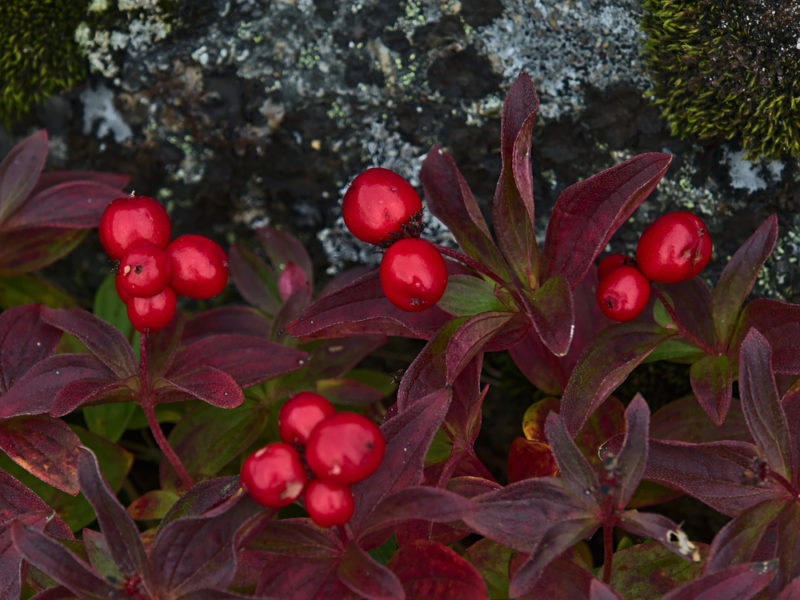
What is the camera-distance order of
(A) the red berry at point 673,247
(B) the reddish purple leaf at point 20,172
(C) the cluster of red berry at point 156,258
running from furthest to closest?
1. (B) the reddish purple leaf at point 20,172
2. (A) the red berry at point 673,247
3. (C) the cluster of red berry at point 156,258

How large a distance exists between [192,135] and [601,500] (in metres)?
1.88

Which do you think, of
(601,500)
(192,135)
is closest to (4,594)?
(601,500)

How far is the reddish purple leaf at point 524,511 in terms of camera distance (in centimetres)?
181

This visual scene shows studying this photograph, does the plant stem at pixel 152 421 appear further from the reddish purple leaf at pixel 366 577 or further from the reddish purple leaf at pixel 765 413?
the reddish purple leaf at pixel 765 413

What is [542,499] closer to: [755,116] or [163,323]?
[163,323]

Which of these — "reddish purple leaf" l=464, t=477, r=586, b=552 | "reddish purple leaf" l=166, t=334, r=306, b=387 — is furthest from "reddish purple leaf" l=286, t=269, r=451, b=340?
"reddish purple leaf" l=464, t=477, r=586, b=552

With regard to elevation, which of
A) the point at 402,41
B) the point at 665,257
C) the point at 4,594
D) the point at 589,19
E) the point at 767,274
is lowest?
the point at 4,594

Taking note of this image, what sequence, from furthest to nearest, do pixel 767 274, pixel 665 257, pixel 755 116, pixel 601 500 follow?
pixel 767 274 → pixel 755 116 → pixel 665 257 → pixel 601 500

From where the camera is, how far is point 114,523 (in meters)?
1.77

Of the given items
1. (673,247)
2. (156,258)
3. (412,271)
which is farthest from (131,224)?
(673,247)

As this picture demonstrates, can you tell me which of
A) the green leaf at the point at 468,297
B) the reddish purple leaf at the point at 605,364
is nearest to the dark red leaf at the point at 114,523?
the green leaf at the point at 468,297

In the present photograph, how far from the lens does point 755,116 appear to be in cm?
233

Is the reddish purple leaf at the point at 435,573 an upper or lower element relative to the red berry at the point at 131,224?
lower

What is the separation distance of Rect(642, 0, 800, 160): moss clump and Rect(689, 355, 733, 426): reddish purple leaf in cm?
64
